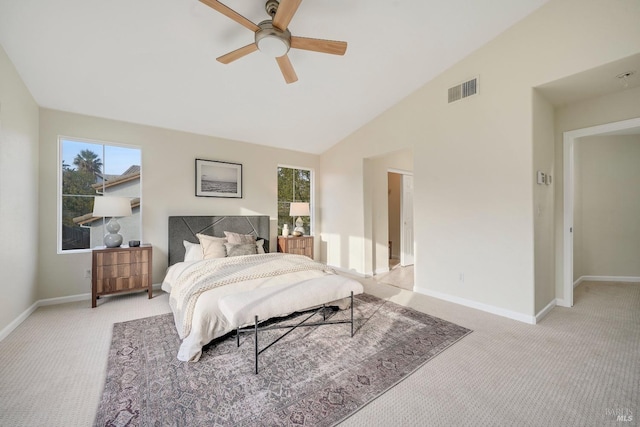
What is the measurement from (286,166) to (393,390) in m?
4.59

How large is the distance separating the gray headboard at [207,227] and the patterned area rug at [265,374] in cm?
147

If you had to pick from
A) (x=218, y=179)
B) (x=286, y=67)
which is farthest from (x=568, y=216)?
(x=218, y=179)

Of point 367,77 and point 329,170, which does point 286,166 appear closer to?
point 329,170

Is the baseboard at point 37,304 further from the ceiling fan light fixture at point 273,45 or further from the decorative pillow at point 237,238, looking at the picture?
the ceiling fan light fixture at point 273,45

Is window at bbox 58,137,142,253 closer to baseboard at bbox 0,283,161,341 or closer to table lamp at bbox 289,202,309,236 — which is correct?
baseboard at bbox 0,283,161,341

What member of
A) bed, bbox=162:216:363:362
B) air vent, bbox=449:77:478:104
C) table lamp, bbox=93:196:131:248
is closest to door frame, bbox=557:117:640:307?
air vent, bbox=449:77:478:104

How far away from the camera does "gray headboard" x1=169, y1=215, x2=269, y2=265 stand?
4262 mm

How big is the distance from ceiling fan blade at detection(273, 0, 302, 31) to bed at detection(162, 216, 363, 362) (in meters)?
2.29

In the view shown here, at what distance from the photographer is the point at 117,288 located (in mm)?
3617

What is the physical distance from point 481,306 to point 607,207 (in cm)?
351

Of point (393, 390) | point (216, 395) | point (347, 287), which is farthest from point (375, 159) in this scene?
point (216, 395)

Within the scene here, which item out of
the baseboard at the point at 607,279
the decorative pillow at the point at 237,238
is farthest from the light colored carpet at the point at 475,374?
the baseboard at the point at 607,279

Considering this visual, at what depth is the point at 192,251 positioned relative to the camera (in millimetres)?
4117

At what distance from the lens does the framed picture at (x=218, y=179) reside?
181 inches
